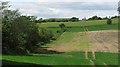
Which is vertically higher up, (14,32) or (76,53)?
(14,32)

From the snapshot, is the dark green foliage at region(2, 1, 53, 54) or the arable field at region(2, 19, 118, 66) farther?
the dark green foliage at region(2, 1, 53, 54)

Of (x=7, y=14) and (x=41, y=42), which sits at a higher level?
(x=7, y=14)

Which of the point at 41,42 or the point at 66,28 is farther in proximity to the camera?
the point at 66,28

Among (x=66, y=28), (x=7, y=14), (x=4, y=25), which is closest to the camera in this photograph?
(x=4, y=25)

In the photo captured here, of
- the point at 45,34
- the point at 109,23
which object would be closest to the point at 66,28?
the point at 109,23

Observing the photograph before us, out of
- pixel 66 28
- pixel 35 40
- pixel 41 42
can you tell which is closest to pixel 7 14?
pixel 35 40

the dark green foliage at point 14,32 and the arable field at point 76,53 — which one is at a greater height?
the dark green foliage at point 14,32

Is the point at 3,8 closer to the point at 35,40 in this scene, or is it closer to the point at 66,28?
the point at 35,40

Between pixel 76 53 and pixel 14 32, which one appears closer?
pixel 14 32

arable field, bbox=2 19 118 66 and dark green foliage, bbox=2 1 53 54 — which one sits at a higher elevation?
dark green foliage, bbox=2 1 53 54

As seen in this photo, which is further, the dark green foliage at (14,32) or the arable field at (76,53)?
the dark green foliage at (14,32)

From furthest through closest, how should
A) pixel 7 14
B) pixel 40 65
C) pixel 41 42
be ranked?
pixel 41 42 < pixel 7 14 < pixel 40 65
